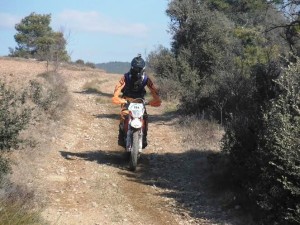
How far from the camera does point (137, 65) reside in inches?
378

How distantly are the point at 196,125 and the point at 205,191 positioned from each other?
4.91m

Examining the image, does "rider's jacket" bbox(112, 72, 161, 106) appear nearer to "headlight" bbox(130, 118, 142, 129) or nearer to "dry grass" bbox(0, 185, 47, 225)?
"headlight" bbox(130, 118, 142, 129)

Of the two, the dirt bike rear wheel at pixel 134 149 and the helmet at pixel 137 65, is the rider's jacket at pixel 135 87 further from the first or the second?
the dirt bike rear wheel at pixel 134 149

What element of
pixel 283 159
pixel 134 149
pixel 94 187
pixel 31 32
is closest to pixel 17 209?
pixel 94 187

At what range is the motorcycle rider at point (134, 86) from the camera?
968 centimetres

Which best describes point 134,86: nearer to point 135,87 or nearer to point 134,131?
point 135,87

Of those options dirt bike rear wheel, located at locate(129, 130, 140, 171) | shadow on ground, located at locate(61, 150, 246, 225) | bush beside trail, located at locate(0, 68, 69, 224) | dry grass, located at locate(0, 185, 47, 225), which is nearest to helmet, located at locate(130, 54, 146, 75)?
dirt bike rear wheel, located at locate(129, 130, 140, 171)

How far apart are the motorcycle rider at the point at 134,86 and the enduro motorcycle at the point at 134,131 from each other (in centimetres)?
28

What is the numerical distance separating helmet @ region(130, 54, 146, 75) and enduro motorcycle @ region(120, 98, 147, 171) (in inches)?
26.0

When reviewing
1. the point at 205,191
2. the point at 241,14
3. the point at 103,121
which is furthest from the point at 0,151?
the point at 241,14

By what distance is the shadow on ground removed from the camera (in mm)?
7562

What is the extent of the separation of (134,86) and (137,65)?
0.61 m

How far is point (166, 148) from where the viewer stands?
38.9 feet

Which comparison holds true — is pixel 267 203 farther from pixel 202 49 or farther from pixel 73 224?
pixel 202 49
